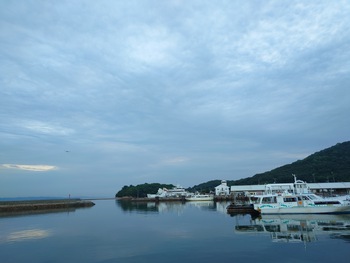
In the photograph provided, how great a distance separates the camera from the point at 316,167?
318ft

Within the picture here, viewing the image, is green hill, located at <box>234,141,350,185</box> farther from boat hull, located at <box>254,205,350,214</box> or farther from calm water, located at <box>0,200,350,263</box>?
calm water, located at <box>0,200,350,263</box>

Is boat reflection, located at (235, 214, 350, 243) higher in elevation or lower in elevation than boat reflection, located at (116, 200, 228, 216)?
lower

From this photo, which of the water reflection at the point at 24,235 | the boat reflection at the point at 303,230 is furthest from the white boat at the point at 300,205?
the water reflection at the point at 24,235

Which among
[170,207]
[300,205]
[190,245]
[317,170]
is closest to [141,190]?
[170,207]

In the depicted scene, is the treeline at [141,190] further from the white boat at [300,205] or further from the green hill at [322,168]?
the white boat at [300,205]

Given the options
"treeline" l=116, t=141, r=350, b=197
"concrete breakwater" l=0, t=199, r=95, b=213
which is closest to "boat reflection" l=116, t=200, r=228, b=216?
"concrete breakwater" l=0, t=199, r=95, b=213

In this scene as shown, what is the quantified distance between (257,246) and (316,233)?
6.05 m

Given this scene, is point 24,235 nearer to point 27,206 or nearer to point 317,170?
point 27,206

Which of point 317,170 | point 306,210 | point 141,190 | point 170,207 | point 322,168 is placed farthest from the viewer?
point 141,190

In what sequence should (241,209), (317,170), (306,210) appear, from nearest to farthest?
1. (306,210)
2. (241,209)
3. (317,170)

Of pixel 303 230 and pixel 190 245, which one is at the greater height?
pixel 303 230

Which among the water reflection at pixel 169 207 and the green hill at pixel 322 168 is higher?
the green hill at pixel 322 168

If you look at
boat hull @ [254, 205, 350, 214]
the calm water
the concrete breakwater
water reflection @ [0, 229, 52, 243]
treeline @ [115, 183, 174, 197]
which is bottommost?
the calm water

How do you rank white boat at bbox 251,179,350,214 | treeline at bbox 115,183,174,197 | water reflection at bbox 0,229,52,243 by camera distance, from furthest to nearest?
treeline at bbox 115,183,174,197 < white boat at bbox 251,179,350,214 < water reflection at bbox 0,229,52,243
